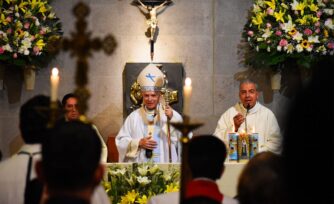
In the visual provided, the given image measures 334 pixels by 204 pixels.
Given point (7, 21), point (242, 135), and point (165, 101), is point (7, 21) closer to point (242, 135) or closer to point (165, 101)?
point (165, 101)

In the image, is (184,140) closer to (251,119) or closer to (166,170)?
(166,170)

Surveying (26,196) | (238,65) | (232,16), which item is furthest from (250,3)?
(26,196)

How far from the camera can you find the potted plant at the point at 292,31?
812 centimetres

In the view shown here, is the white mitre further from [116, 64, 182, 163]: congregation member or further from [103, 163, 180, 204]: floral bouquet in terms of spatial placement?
[103, 163, 180, 204]: floral bouquet

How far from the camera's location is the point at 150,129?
7.83 meters

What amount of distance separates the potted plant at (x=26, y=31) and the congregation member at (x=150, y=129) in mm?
1394

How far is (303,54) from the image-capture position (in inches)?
326

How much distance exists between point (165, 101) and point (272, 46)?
149cm

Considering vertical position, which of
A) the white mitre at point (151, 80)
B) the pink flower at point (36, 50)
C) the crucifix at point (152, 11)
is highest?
the crucifix at point (152, 11)

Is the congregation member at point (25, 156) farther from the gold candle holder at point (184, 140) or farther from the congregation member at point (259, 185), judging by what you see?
the congregation member at point (259, 185)

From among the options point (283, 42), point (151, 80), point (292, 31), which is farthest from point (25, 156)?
point (292, 31)

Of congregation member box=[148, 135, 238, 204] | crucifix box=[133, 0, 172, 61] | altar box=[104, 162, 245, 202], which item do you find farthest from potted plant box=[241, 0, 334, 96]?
congregation member box=[148, 135, 238, 204]

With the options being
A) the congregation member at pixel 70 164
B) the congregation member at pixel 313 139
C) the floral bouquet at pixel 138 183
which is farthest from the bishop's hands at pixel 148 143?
the congregation member at pixel 313 139

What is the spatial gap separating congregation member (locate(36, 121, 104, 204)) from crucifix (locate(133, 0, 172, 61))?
21.3 ft
